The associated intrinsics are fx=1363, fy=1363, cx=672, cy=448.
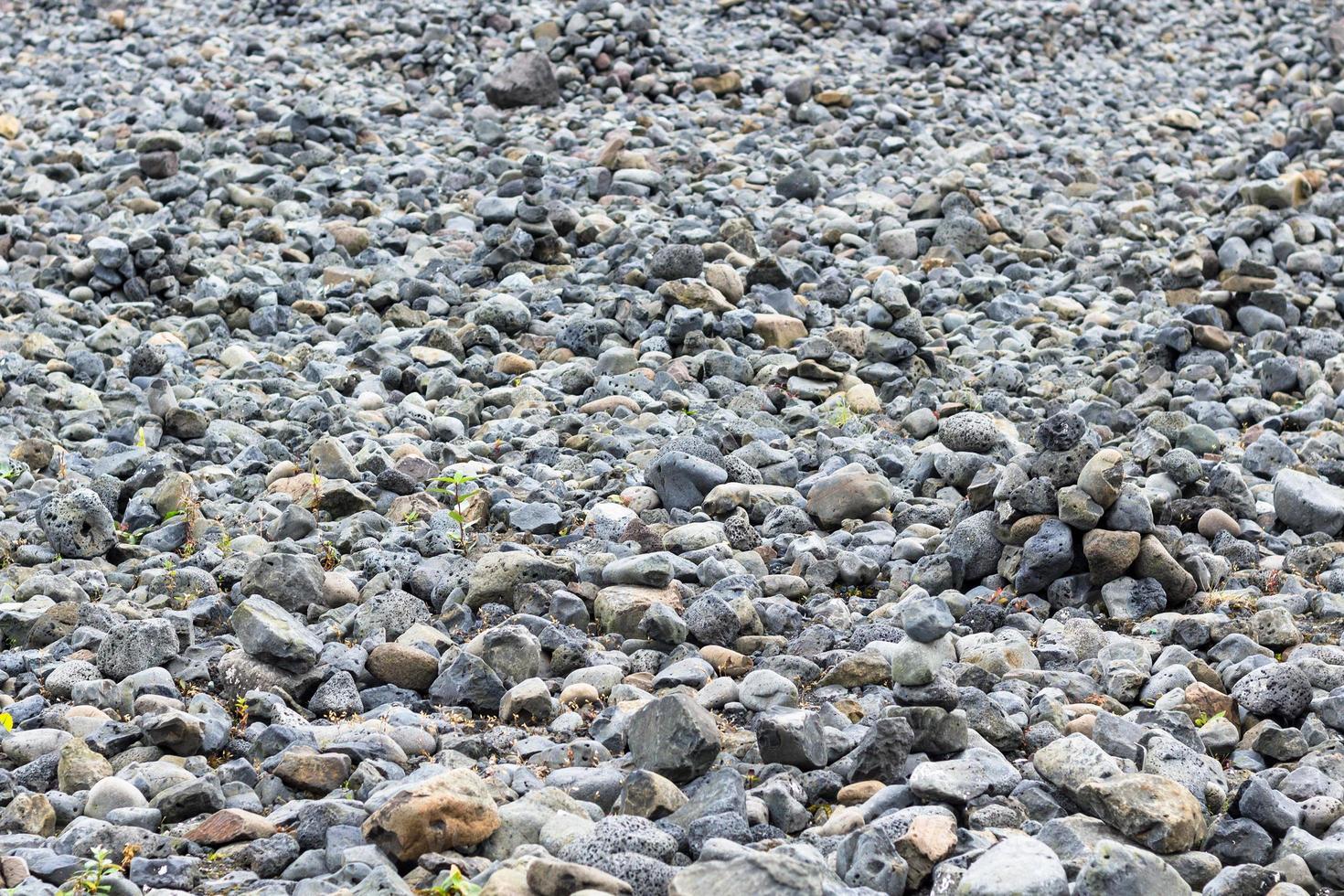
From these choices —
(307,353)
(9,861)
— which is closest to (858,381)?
(307,353)

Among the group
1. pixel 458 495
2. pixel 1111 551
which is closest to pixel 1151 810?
pixel 1111 551

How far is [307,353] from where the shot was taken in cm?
773

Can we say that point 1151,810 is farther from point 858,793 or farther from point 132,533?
point 132,533

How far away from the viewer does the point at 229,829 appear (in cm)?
342

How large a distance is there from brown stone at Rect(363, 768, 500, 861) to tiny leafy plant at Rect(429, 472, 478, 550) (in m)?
2.19

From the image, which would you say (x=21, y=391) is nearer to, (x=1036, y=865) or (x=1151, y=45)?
(x=1036, y=865)

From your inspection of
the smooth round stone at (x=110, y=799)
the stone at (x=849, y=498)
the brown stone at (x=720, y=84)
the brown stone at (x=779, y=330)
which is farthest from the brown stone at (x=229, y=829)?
the brown stone at (x=720, y=84)

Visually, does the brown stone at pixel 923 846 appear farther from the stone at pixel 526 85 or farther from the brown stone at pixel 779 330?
the stone at pixel 526 85

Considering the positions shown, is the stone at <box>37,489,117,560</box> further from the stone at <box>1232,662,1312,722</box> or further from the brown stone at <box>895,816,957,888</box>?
the stone at <box>1232,662,1312,722</box>

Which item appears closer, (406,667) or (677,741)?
(677,741)

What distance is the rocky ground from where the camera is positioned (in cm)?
345

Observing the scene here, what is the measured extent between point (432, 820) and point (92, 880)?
0.76 meters

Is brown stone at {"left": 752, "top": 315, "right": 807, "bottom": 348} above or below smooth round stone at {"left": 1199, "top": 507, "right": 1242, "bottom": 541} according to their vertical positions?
below

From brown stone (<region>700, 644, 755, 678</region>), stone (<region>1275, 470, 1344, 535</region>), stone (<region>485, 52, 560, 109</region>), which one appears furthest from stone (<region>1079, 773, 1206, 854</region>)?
stone (<region>485, 52, 560, 109</region>)
